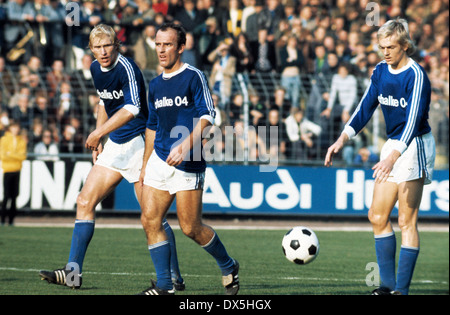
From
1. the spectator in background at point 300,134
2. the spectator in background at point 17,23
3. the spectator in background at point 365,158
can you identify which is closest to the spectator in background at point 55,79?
the spectator in background at point 17,23

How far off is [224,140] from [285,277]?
7016 millimetres

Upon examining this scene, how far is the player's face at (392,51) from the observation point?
650 centimetres

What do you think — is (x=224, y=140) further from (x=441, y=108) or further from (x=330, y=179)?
(x=441, y=108)

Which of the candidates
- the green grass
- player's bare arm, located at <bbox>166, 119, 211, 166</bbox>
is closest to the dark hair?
player's bare arm, located at <bbox>166, 119, 211, 166</bbox>

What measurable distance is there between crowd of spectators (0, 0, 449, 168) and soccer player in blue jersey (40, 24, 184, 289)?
7.73 meters

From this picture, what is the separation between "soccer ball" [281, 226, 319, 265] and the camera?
727 centimetres

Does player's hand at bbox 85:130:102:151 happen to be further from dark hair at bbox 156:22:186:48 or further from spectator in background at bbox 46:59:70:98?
spectator in background at bbox 46:59:70:98

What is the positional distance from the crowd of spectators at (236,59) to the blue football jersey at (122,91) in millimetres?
7688

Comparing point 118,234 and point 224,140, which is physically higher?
point 224,140

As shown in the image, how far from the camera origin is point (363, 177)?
15.3 m

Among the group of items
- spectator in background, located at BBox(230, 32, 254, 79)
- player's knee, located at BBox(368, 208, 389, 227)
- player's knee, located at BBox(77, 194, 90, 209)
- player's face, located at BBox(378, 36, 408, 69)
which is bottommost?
player's knee, located at BBox(368, 208, 389, 227)

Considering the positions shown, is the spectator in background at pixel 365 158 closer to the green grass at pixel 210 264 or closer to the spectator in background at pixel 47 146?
the green grass at pixel 210 264

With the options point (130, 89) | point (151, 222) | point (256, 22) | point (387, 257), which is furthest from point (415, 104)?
point (256, 22)
